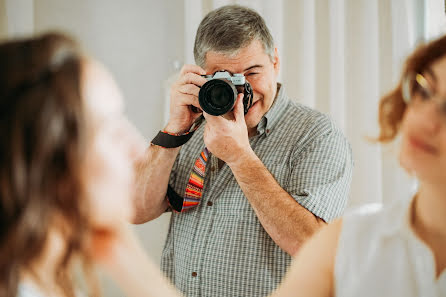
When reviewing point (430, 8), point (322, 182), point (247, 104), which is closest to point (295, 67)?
point (430, 8)

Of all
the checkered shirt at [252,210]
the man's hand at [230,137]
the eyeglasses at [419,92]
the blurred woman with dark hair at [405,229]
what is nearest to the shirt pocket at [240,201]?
the checkered shirt at [252,210]

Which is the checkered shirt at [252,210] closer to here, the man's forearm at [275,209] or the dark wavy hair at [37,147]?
the man's forearm at [275,209]

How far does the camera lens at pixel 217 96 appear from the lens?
1.12 meters

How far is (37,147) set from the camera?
0.42 m

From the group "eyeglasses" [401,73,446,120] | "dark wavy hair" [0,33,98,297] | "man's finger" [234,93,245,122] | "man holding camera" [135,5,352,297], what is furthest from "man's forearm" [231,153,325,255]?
"dark wavy hair" [0,33,98,297]

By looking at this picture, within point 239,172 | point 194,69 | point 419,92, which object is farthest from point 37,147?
point 194,69

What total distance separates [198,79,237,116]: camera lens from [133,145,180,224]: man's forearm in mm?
208

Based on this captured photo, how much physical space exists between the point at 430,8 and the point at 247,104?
0.83 m

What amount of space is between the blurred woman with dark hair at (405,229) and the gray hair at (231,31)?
0.61 meters

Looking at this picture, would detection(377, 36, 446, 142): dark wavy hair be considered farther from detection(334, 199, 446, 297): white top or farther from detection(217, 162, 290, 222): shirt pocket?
detection(217, 162, 290, 222): shirt pocket

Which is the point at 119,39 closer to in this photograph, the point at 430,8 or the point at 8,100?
the point at 430,8

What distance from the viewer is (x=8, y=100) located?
424 millimetres

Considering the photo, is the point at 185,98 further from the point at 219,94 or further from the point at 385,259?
the point at 385,259

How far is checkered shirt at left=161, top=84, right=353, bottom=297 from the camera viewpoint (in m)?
1.12
